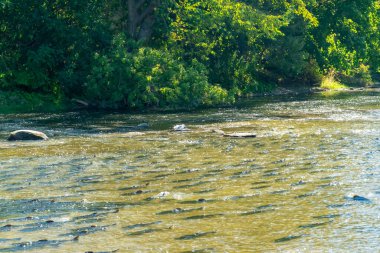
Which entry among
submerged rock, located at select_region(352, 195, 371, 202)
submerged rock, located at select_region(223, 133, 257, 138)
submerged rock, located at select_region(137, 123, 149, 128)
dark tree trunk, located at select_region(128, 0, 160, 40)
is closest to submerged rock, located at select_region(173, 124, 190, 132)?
submerged rock, located at select_region(137, 123, 149, 128)

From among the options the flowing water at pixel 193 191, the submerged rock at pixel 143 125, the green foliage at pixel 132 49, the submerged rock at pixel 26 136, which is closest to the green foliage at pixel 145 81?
the green foliage at pixel 132 49

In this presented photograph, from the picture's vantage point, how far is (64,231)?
9273 millimetres

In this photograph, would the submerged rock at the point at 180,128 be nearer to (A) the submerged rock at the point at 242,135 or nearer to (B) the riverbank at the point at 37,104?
(A) the submerged rock at the point at 242,135

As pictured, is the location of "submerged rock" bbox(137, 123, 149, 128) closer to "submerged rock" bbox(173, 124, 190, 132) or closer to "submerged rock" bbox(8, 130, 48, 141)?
"submerged rock" bbox(173, 124, 190, 132)

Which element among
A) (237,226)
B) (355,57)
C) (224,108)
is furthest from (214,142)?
(355,57)

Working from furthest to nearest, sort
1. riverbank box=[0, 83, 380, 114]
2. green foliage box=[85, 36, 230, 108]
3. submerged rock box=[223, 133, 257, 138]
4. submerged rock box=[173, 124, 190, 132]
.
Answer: riverbank box=[0, 83, 380, 114] → green foliage box=[85, 36, 230, 108] → submerged rock box=[173, 124, 190, 132] → submerged rock box=[223, 133, 257, 138]

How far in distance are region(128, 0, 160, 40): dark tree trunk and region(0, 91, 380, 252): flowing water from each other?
1510 centimetres

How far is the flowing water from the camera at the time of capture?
8.81 meters

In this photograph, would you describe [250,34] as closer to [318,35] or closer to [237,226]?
[318,35]

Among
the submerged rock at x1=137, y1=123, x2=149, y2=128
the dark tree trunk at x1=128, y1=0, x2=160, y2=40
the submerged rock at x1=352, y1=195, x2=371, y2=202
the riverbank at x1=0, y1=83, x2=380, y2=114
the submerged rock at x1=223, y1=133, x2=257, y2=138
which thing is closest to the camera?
the submerged rock at x1=352, y1=195, x2=371, y2=202

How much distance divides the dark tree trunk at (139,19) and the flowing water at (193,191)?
49.5 ft

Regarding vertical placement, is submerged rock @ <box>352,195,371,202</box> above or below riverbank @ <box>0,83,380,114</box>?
below

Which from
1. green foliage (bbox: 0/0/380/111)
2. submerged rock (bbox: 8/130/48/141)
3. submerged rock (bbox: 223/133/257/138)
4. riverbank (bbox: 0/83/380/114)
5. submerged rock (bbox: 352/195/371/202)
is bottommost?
submerged rock (bbox: 352/195/371/202)

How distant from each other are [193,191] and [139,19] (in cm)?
2703
